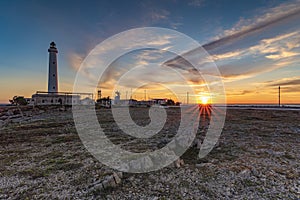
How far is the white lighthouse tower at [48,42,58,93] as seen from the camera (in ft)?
158

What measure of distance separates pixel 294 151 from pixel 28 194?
36.4 ft

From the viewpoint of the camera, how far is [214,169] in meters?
6.38

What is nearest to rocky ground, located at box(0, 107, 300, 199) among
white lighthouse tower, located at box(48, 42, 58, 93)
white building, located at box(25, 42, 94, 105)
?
white building, located at box(25, 42, 94, 105)

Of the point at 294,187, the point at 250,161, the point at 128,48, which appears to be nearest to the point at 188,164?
the point at 250,161

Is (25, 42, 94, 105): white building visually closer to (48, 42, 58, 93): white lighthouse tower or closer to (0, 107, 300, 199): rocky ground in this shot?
(48, 42, 58, 93): white lighthouse tower

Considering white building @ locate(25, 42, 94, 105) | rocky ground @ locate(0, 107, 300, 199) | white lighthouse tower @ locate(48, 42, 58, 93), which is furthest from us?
white lighthouse tower @ locate(48, 42, 58, 93)

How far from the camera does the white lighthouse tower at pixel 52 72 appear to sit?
48094 millimetres

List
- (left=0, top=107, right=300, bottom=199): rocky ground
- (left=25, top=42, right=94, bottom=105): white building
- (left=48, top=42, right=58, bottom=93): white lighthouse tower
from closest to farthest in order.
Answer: (left=0, top=107, right=300, bottom=199): rocky ground → (left=25, top=42, right=94, bottom=105): white building → (left=48, top=42, right=58, bottom=93): white lighthouse tower

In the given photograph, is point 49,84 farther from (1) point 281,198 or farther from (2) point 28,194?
(1) point 281,198

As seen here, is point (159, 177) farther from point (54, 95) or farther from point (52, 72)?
point (52, 72)

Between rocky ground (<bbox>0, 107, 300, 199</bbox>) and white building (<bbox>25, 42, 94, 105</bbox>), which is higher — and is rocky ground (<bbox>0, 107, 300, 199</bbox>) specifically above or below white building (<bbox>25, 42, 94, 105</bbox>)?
below

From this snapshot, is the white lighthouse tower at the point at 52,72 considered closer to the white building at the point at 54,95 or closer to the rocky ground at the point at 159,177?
the white building at the point at 54,95

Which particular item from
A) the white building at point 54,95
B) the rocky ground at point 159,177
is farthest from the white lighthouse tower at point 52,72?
the rocky ground at point 159,177

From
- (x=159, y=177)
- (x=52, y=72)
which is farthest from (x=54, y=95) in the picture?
(x=159, y=177)
